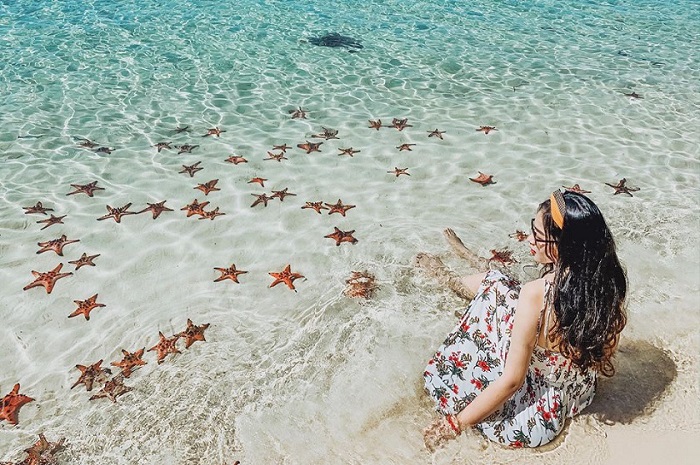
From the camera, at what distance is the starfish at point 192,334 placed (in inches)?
205

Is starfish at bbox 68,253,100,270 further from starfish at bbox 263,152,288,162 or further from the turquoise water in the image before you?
starfish at bbox 263,152,288,162

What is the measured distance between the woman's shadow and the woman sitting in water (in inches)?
13.1

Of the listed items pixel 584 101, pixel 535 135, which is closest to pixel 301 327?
pixel 535 135

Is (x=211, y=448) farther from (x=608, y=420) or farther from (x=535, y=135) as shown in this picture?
(x=535, y=135)

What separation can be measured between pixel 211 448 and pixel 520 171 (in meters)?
6.48

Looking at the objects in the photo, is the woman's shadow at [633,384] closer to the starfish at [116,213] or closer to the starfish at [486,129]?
the starfish at [486,129]

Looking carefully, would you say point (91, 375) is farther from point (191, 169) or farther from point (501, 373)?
point (191, 169)

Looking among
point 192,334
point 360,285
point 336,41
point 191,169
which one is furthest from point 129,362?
point 336,41

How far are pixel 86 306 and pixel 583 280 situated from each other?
492cm

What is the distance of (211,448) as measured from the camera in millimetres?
4152

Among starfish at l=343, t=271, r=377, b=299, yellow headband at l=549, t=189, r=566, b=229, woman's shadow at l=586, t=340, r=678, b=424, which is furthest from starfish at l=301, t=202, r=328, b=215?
yellow headband at l=549, t=189, r=566, b=229

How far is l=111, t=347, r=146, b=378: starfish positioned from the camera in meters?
4.86

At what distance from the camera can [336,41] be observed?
625 inches

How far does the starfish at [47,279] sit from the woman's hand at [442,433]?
14.6 ft
